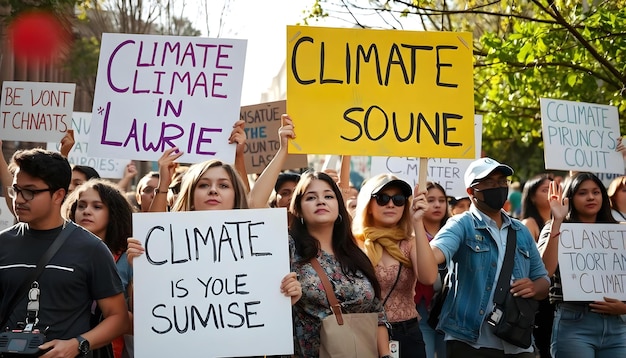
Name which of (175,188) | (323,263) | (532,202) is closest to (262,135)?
(532,202)

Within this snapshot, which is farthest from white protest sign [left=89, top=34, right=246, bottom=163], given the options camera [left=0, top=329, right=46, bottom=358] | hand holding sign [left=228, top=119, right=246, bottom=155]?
camera [left=0, top=329, right=46, bottom=358]

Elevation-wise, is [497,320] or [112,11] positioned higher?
[112,11]

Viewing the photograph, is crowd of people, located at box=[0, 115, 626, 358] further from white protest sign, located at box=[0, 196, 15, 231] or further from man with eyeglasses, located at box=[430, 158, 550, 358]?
white protest sign, located at box=[0, 196, 15, 231]

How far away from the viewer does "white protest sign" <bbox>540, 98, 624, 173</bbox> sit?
7.21m

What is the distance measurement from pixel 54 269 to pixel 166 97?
1.88m

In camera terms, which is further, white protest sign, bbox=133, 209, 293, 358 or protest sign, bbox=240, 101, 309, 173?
protest sign, bbox=240, 101, 309, 173

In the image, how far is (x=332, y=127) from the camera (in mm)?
5594

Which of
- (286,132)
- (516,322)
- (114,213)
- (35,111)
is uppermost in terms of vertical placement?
(35,111)

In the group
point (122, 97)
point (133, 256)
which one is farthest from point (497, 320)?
point (122, 97)

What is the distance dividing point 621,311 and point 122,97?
3.56 m

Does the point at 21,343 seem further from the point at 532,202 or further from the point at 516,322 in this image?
the point at 532,202

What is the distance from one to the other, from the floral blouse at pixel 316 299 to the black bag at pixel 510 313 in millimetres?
808

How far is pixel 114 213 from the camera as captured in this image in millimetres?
5730

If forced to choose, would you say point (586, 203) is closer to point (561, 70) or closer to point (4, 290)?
point (561, 70)
